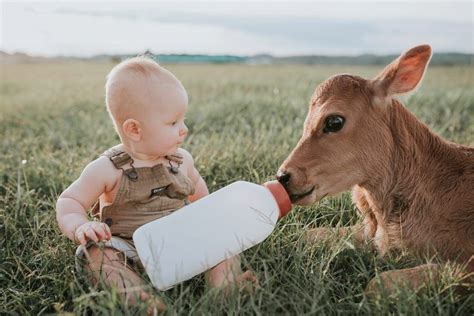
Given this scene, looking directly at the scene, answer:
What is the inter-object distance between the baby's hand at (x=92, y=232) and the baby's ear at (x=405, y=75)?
1636mm

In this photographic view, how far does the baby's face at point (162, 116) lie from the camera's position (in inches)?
121

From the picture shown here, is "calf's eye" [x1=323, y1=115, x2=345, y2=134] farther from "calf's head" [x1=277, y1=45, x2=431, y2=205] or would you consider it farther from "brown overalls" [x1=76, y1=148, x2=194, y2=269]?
"brown overalls" [x1=76, y1=148, x2=194, y2=269]

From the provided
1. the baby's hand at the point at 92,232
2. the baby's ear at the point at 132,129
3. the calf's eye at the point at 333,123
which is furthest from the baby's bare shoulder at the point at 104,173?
the calf's eye at the point at 333,123

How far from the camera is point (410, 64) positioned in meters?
3.29

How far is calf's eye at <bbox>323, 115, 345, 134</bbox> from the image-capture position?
129 inches

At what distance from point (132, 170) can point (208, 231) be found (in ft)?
1.79

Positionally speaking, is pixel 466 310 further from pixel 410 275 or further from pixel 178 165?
pixel 178 165

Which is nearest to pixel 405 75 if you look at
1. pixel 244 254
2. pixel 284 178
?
pixel 284 178

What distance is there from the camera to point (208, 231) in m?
2.99

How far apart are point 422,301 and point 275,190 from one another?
923 millimetres

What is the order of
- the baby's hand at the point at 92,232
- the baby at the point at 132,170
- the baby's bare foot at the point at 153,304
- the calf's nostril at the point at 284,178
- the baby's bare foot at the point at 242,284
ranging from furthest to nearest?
the calf's nostril at the point at 284,178
the baby at the point at 132,170
the baby's hand at the point at 92,232
the baby's bare foot at the point at 242,284
the baby's bare foot at the point at 153,304

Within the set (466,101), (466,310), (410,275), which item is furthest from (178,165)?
(466,101)

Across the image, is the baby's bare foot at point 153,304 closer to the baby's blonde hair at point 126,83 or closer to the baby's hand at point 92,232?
the baby's hand at point 92,232

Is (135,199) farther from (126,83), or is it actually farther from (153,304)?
(153,304)
